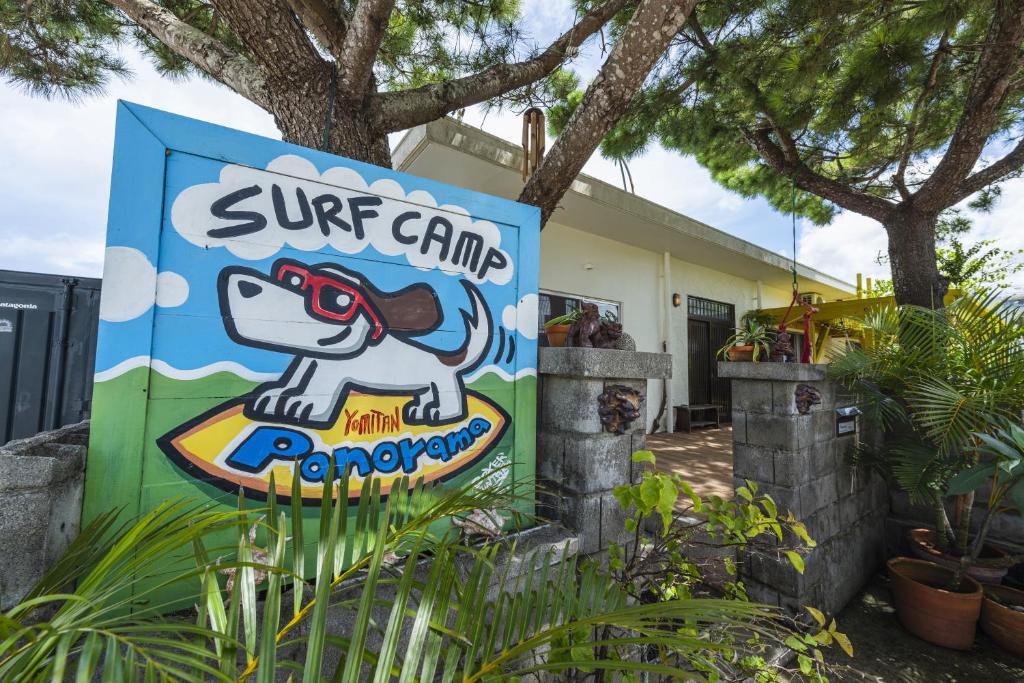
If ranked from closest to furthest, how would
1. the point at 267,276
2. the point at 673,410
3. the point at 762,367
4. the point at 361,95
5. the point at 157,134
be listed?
1. the point at 157,134
2. the point at 267,276
3. the point at 361,95
4. the point at 762,367
5. the point at 673,410

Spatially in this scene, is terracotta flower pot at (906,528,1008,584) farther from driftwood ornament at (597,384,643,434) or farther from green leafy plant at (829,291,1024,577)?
driftwood ornament at (597,384,643,434)

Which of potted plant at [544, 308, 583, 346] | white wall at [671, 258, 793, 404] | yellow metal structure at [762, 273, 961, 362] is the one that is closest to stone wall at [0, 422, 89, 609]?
potted plant at [544, 308, 583, 346]

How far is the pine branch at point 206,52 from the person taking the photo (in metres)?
1.82

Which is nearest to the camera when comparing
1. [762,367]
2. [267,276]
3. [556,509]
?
[267,276]

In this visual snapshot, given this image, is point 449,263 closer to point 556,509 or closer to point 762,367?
point 556,509

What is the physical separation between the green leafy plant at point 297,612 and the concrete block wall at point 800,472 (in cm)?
139

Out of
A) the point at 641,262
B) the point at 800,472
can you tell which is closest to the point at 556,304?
the point at 641,262

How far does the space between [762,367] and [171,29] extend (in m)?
3.40

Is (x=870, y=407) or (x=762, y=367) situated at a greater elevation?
(x=762, y=367)

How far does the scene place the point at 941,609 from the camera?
202 centimetres

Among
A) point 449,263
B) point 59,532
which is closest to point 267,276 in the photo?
point 449,263

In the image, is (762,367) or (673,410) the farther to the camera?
(673,410)

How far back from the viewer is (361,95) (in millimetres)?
1839

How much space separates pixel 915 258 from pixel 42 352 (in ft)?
19.4
